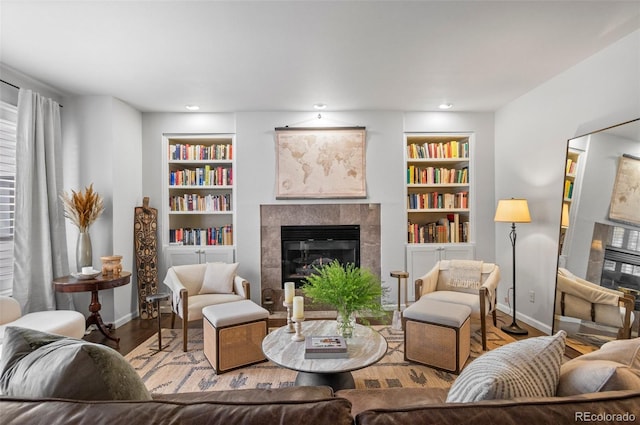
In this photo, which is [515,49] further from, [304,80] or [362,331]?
[362,331]

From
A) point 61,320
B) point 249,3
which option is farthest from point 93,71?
point 61,320

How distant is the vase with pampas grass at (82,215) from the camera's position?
346cm

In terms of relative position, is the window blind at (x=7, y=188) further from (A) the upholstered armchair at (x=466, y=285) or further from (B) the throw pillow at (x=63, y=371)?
(A) the upholstered armchair at (x=466, y=285)

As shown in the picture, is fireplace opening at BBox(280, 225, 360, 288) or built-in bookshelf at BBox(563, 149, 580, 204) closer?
built-in bookshelf at BBox(563, 149, 580, 204)

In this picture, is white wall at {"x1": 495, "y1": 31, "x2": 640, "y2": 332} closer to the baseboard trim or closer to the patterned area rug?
the baseboard trim

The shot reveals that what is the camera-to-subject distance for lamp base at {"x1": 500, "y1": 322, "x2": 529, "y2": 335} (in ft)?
11.8

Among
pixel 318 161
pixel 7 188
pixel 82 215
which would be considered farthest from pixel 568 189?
pixel 7 188

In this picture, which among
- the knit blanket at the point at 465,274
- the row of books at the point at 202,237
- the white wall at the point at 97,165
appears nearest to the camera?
the knit blanket at the point at 465,274

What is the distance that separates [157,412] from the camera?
0.80m

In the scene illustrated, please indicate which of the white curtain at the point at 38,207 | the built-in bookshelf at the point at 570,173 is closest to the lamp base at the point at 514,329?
the built-in bookshelf at the point at 570,173

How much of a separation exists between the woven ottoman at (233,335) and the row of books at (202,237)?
173 cm

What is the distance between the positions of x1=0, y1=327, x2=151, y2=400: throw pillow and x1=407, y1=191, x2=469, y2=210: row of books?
13.3ft

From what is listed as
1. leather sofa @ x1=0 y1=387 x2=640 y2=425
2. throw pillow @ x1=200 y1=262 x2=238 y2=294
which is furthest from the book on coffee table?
throw pillow @ x1=200 y1=262 x2=238 y2=294

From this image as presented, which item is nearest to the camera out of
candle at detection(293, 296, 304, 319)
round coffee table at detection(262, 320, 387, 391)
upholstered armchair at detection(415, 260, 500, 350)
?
round coffee table at detection(262, 320, 387, 391)
